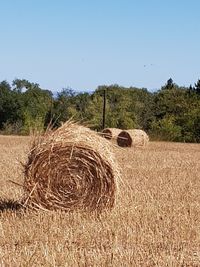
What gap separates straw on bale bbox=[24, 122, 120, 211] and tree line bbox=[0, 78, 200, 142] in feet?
88.2

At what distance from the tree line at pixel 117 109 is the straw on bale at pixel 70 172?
26.9 metres

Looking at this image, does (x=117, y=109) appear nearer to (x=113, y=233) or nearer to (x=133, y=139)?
(x=133, y=139)

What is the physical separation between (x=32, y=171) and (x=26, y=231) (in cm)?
135

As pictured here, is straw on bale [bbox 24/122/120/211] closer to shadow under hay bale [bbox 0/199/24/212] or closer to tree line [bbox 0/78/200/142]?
shadow under hay bale [bbox 0/199/24/212]

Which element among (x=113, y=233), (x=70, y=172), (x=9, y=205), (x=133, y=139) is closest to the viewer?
(x=113, y=233)

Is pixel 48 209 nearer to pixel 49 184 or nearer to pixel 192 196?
pixel 49 184

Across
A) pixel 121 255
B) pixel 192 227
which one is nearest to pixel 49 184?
pixel 192 227

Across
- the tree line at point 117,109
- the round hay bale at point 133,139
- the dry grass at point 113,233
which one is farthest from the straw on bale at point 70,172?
the tree line at point 117,109

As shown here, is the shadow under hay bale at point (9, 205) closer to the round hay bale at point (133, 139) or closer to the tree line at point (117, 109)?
the round hay bale at point (133, 139)

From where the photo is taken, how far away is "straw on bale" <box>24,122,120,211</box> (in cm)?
799

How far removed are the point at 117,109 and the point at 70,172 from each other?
110 feet

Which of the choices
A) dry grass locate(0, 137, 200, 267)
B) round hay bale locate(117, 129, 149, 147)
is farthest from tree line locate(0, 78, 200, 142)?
dry grass locate(0, 137, 200, 267)

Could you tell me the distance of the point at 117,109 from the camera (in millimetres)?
41562

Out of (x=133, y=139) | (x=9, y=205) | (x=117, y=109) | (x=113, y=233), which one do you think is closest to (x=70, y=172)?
(x=9, y=205)
